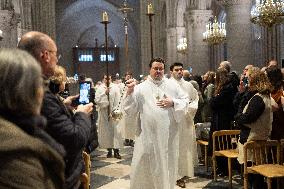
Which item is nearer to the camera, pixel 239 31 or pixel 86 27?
pixel 239 31

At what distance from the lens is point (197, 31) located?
1859 centimetres

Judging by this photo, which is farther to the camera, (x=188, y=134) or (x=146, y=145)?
(x=188, y=134)

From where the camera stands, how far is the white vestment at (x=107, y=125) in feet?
33.7

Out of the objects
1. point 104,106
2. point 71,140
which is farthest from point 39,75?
point 104,106

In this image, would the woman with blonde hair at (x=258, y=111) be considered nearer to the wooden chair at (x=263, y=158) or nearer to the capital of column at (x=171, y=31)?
the wooden chair at (x=263, y=158)

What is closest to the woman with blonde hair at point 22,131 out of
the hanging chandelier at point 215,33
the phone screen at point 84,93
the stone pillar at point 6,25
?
the phone screen at point 84,93

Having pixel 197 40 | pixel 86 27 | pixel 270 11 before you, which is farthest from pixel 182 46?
pixel 86 27

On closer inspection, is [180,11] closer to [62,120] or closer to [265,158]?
[265,158]

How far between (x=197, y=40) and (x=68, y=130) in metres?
16.5

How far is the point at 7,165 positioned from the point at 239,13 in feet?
39.1

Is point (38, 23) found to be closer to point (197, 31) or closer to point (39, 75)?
point (197, 31)

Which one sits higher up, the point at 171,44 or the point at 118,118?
the point at 171,44

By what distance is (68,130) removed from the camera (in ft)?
8.12

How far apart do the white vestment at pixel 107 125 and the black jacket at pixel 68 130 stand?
24.9 ft
